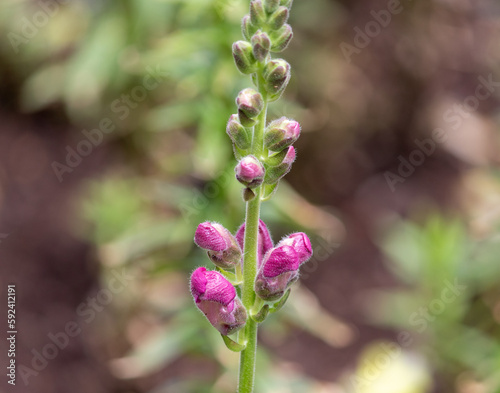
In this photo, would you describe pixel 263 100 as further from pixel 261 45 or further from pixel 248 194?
pixel 248 194

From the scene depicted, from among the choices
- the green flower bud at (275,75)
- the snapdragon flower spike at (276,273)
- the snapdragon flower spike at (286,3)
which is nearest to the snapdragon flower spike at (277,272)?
the snapdragon flower spike at (276,273)

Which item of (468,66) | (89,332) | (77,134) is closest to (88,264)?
(89,332)

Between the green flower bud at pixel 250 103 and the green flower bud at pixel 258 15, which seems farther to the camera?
the green flower bud at pixel 258 15

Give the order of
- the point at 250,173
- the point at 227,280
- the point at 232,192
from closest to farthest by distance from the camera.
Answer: the point at 250,173, the point at 227,280, the point at 232,192

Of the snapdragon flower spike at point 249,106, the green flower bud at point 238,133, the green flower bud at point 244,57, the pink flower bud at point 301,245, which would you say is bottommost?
the pink flower bud at point 301,245

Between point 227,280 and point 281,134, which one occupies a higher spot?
point 281,134

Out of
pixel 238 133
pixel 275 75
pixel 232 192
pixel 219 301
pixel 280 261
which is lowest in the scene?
pixel 219 301

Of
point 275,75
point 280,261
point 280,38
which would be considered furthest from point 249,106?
point 280,261

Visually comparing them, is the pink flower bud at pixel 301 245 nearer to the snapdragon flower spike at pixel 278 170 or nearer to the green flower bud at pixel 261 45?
the snapdragon flower spike at pixel 278 170
